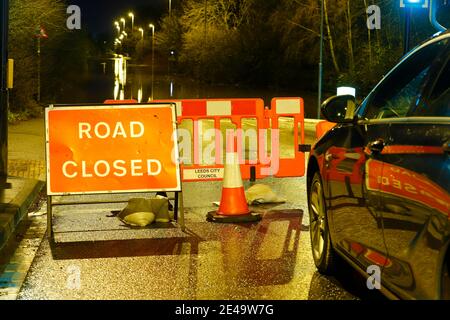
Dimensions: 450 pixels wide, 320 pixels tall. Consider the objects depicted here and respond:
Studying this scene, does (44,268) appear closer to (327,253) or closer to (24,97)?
(327,253)

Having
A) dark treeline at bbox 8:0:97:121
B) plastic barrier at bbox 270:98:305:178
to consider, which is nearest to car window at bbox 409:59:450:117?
plastic barrier at bbox 270:98:305:178

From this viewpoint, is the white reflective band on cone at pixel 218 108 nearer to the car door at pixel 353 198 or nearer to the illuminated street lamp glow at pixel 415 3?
the illuminated street lamp glow at pixel 415 3

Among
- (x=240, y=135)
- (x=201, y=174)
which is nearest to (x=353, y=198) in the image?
(x=201, y=174)

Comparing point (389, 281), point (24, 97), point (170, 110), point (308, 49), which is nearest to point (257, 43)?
point (308, 49)

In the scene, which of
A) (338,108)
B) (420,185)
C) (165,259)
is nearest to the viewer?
(420,185)

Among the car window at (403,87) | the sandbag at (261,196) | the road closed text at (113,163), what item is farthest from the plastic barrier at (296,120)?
the car window at (403,87)

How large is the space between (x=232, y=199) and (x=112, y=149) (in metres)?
1.44

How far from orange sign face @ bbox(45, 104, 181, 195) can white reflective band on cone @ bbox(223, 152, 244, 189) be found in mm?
641

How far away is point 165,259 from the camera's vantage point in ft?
23.3

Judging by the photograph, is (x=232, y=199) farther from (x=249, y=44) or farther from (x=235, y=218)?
(x=249, y=44)

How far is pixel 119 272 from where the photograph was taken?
6637mm

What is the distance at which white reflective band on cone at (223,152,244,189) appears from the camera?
876cm

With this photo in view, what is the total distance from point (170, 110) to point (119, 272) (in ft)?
7.66

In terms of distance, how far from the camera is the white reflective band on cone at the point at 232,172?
8.76m
